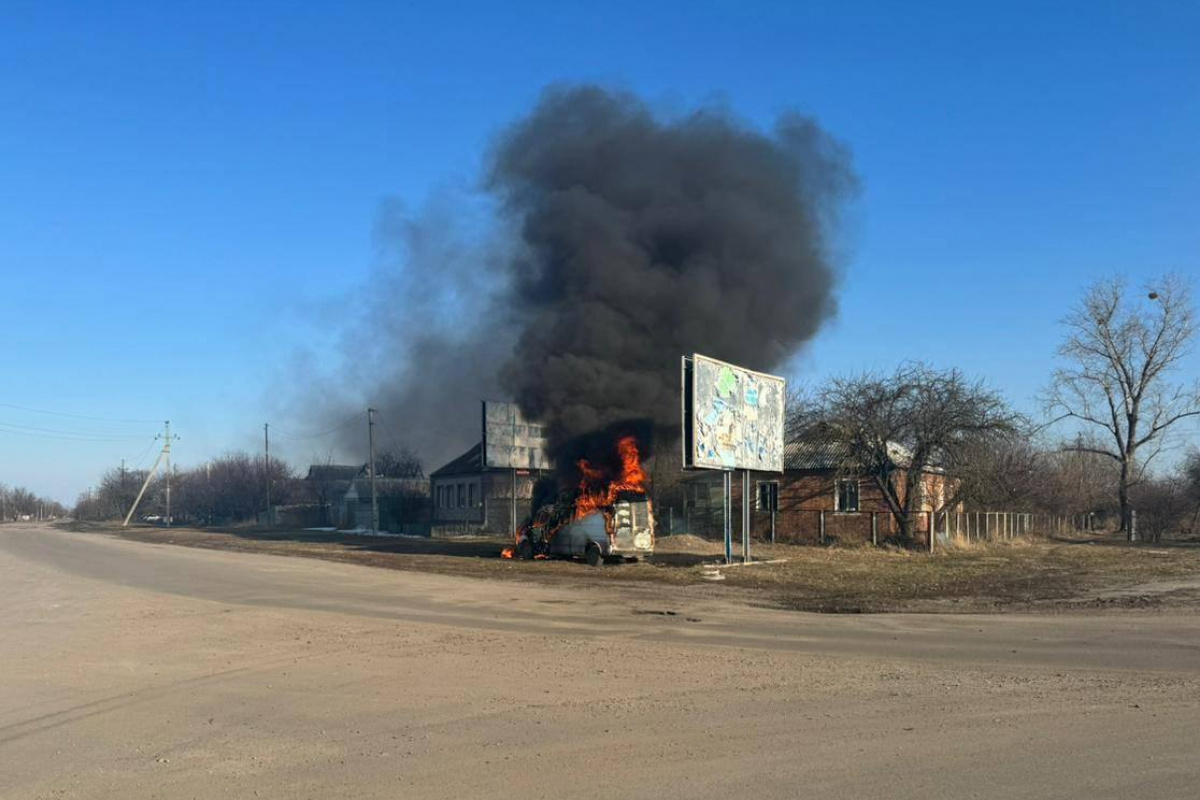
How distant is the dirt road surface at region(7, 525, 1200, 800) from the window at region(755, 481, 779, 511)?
25.4 metres

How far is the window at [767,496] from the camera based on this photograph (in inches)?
1601

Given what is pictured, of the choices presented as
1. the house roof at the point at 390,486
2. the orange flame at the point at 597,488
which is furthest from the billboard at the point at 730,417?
the house roof at the point at 390,486

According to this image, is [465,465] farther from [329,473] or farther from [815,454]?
[329,473]

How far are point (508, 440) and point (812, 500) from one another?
43.8 ft

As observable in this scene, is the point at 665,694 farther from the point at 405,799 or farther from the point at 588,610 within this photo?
the point at 588,610

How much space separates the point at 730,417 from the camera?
26531 millimetres

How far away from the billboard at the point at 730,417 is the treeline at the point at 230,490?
2180 inches

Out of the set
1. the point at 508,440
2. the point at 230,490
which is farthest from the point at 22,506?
the point at 508,440

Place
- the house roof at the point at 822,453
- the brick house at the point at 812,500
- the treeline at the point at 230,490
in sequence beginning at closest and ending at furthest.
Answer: the brick house at the point at 812,500
the house roof at the point at 822,453
the treeline at the point at 230,490

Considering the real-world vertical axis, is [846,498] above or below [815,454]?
below

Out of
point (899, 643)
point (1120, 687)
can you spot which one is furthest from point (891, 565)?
point (1120, 687)

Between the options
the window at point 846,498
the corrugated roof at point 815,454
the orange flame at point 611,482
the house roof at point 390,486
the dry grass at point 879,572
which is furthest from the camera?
the house roof at point 390,486

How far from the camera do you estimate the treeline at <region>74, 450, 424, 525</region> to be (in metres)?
87.9

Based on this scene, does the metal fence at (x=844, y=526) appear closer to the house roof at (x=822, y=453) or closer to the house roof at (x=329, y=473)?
the house roof at (x=822, y=453)
